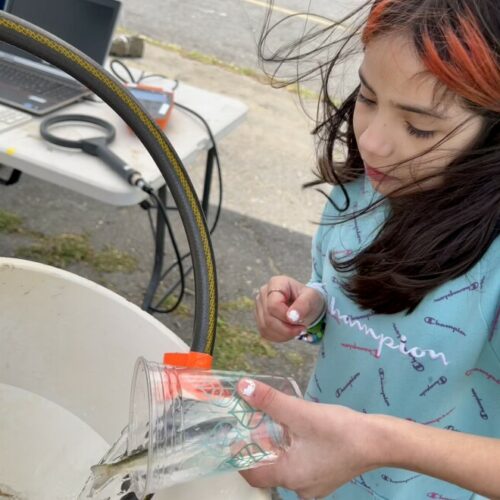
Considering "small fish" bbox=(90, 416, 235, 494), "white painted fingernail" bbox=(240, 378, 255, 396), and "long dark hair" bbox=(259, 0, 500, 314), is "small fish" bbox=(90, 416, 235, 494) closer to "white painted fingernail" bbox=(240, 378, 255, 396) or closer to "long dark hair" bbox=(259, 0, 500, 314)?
"white painted fingernail" bbox=(240, 378, 255, 396)

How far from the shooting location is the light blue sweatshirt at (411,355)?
70cm

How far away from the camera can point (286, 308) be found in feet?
2.60

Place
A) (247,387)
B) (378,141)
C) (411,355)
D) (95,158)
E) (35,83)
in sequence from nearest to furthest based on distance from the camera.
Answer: (247,387)
(378,141)
(411,355)
(95,158)
(35,83)

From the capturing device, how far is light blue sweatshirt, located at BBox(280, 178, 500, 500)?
70 cm

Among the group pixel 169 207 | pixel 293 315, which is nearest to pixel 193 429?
pixel 293 315

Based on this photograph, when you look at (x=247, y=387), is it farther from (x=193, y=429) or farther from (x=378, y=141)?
(x=378, y=141)

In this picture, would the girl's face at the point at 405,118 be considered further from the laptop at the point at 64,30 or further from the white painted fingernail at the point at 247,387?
the laptop at the point at 64,30

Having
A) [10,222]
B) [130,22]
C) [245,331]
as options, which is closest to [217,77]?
[130,22]

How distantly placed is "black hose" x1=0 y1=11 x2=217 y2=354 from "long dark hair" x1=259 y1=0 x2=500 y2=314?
0.22 m

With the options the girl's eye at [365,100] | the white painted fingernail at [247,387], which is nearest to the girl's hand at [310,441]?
the white painted fingernail at [247,387]

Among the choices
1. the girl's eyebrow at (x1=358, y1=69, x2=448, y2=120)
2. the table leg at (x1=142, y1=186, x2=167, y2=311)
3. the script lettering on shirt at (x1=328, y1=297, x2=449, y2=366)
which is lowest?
the table leg at (x1=142, y1=186, x2=167, y2=311)

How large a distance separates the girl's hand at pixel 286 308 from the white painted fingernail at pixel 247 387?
25cm

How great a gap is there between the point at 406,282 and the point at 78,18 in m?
1.09

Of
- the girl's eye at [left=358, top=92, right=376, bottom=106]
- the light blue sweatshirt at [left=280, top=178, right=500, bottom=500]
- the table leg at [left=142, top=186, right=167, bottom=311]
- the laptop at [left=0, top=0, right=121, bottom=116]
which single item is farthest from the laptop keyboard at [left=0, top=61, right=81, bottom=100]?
the girl's eye at [left=358, top=92, right=376, bottom=106]
